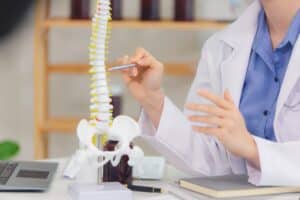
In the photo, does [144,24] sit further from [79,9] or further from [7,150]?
[7,150]

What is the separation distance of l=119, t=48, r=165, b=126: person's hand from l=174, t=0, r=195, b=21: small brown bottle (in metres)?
1.31

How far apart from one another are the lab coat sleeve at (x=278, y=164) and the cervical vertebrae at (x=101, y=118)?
0.26m

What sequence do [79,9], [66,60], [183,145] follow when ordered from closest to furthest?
1. [183,145]
2. [79,9]
3. [66,60]

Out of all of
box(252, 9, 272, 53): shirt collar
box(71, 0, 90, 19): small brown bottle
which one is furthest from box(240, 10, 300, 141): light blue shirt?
box(71, 0, 90, 19): small brown bottle

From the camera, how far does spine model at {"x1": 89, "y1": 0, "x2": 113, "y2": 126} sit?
1.27 metres

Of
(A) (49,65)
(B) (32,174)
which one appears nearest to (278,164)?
(B) (32,174)

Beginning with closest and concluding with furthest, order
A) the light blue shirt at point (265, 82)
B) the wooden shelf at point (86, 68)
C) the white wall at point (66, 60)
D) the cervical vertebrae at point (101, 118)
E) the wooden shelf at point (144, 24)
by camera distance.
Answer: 1. the cervical vertebrae at point (101, 118)
2. the light blue shirt at point (265, 82)
3. the wooden shelf at point (144, 24)
4. the wooden shelf at point (86, 68)
5. the white wall at point (66, 60)

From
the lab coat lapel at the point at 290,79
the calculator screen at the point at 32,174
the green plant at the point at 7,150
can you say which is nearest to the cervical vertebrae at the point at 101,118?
the calculator screen at the point at 32,174

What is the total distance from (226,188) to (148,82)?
341 millimetres

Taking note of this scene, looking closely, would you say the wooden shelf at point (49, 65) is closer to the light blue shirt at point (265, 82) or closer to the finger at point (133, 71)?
the light blue shirt at point (265, 82)

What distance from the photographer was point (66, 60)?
9.82ft

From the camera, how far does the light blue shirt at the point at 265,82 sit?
156 cm

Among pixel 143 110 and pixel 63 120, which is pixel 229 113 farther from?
pixel 63 120

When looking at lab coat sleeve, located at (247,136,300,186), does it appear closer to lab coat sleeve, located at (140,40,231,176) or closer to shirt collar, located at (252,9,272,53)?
lab coat sleeve, located at (140,40,231,176)
